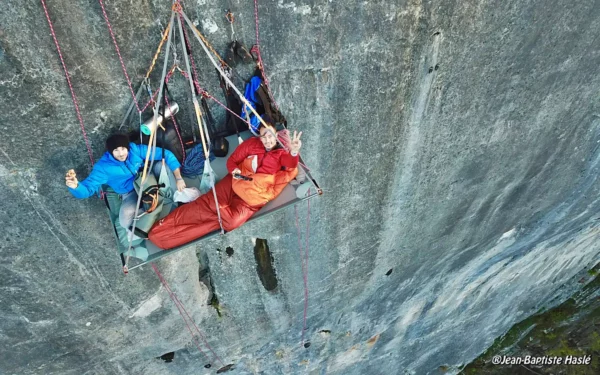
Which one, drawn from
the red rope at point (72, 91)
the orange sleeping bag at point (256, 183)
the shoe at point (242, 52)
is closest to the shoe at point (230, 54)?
the shoe at point (242, 52)

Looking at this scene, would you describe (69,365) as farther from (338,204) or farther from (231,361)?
(338,204)

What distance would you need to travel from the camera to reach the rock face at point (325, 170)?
3352 millimetres

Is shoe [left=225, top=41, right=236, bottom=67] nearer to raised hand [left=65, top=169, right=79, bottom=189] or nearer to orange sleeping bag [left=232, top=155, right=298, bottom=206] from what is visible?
orange sleeping bag [left=232, top=155, right=298, bottom=206]

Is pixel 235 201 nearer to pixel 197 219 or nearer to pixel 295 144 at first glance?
pixel 197 219

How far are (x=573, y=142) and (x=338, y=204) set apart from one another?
3456mm

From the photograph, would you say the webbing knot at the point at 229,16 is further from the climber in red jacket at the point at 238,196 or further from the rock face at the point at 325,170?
the climber in red jacket at the point at 238,196

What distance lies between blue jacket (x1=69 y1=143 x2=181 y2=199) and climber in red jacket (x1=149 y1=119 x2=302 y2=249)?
17.5 inches

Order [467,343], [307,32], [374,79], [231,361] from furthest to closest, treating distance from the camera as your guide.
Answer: [467,343] → [231,361] → [374,79] → [307,32]

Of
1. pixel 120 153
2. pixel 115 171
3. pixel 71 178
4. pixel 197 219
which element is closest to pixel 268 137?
pixel 197 219

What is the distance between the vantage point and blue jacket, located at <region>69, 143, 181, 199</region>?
3.34 meters

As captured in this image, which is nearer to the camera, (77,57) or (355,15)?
(77,57)

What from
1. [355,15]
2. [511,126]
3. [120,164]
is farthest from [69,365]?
[511,126]

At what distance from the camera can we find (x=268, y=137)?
3379 millimetres

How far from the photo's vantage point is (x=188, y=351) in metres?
5.91
